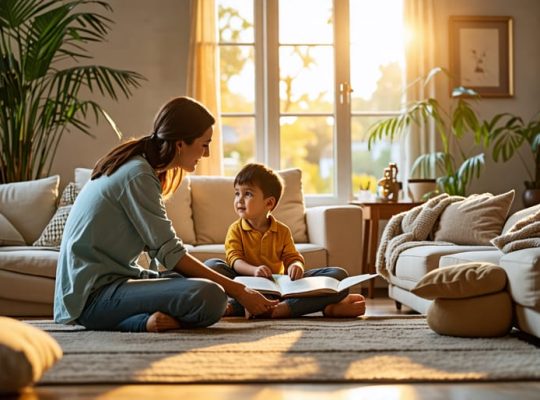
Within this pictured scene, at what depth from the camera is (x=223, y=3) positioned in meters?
5.76

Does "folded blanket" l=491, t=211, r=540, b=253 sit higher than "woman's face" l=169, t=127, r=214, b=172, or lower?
lower

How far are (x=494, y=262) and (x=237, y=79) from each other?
296cm

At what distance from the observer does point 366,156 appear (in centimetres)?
592

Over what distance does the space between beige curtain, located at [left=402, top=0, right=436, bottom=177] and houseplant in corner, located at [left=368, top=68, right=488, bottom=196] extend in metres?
0.05

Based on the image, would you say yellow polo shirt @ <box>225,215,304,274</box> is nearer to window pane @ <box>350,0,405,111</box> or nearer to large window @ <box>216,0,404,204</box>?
large window @ <box>216,0,404,204</box>

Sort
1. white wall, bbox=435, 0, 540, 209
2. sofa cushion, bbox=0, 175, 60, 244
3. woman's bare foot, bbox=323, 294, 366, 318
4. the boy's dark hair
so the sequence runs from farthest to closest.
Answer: white wall, bbox=435, 0, 540, 209 < sofa cushion, bbox=0, 175, 60, 244 < the boy's dark hair < woman's bare foot, bbox=323, 294, 366, 318

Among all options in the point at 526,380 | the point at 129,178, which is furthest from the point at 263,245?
the point at 526,380

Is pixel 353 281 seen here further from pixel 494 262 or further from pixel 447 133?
pixel 447 133

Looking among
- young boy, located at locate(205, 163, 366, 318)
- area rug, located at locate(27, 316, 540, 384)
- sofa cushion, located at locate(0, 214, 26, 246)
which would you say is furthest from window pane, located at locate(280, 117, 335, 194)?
area rug, located at locate(27, 316, 540, 384)

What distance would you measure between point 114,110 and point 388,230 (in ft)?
6.99

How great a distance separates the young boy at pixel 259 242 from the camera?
3.51 metres

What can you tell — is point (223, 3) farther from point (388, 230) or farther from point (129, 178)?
point (129, 178)

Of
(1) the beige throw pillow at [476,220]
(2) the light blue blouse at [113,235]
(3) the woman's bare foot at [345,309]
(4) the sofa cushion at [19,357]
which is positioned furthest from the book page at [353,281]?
(4) the sofa cushion at [19,357]

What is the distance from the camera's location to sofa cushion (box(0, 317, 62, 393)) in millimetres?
1815
